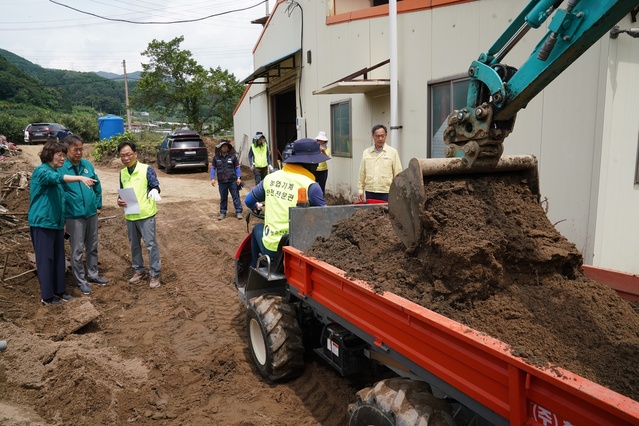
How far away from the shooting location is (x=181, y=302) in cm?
615

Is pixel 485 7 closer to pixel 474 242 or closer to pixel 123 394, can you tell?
pixel 474 242

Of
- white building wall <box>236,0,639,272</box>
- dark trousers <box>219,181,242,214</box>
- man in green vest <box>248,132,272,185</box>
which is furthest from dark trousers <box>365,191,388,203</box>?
man in green vest <box>248,132,272,185</box>

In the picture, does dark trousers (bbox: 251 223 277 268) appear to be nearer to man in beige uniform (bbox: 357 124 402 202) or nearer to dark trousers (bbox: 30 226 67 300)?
man in beige uniform (bbox: 357 124 402 202)

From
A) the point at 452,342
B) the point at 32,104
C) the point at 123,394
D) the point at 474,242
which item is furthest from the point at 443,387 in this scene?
the point at 32,104

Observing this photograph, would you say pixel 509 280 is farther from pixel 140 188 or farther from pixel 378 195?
pixel 140 188

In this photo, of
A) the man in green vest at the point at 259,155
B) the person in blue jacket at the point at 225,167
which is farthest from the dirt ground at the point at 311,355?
the man in green vest at the point at 259,155

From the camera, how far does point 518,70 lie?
9.46 feet

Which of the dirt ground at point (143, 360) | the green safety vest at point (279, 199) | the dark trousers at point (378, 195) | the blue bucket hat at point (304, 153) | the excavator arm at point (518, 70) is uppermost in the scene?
the excavator arm at point (518, 70)

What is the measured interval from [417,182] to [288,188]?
145cm

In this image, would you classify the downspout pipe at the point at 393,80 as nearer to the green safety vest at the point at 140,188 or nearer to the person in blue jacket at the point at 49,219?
the green safety vest at the point at 140,188

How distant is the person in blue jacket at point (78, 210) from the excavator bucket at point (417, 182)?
4579mm

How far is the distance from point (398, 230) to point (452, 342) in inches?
49.1

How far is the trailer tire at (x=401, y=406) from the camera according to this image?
2301 millimetres

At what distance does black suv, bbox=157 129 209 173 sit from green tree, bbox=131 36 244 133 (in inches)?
393
